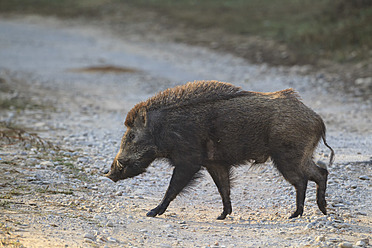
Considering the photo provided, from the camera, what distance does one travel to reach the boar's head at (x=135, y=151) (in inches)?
231

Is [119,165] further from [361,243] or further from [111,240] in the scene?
[361,243]

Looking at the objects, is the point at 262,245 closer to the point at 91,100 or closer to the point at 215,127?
the point at 215,127

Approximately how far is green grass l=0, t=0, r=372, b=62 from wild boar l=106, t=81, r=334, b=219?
918 cm

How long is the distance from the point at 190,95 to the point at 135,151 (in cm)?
86

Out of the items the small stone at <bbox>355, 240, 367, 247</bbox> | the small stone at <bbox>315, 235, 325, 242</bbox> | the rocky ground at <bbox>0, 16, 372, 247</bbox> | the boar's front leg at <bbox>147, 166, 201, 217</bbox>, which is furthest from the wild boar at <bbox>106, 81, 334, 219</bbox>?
the small stone at <bbox>355, 240, 367, 247</bbox>

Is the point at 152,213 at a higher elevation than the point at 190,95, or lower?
lower

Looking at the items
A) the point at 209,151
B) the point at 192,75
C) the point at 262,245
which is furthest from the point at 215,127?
the point at 192,75

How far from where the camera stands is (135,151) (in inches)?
233

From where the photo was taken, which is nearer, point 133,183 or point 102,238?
point 102,238

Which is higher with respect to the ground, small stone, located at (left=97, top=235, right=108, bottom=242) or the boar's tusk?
the boar's tusk

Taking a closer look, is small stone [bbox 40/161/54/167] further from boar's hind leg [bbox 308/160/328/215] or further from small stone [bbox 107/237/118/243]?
boar's hind leg [bbox 308/160/328/215]

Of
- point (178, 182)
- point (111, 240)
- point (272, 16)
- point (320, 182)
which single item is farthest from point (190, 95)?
point (272, 16)

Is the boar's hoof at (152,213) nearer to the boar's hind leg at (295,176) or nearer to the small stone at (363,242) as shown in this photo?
the boar's hind leg at (295,176)

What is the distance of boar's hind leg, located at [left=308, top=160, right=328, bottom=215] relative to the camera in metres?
5.75
